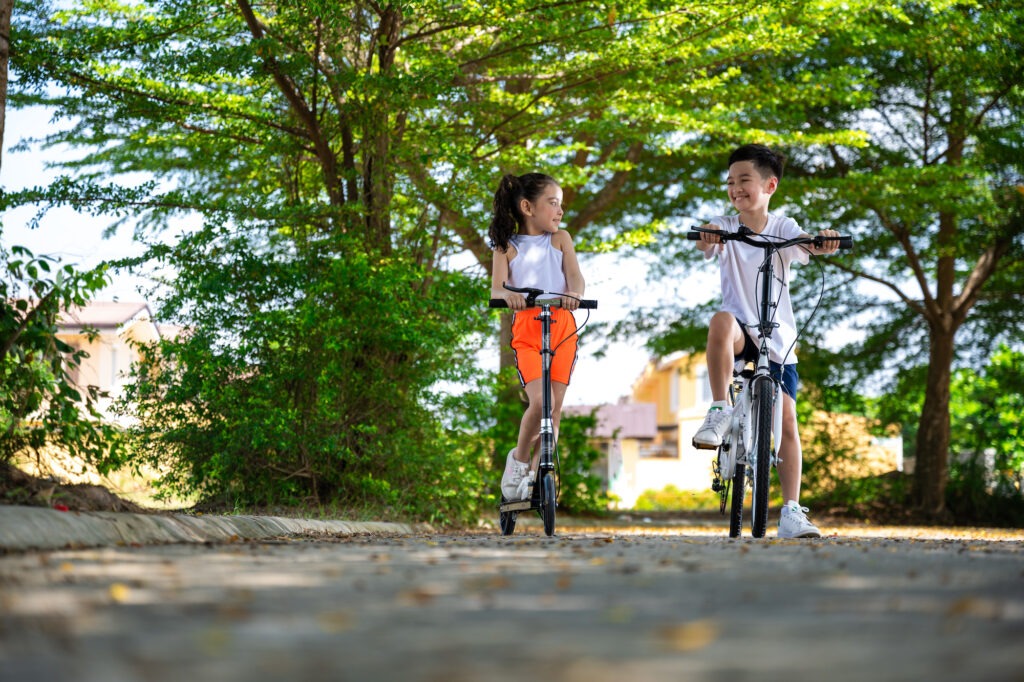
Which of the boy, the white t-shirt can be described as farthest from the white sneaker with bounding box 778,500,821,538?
the white t-shirt

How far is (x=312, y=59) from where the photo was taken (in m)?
9.50

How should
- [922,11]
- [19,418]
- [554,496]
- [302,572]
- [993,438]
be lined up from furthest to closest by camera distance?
[993,438]
[922,11]
[554,496]
[19,418]
[302,572]

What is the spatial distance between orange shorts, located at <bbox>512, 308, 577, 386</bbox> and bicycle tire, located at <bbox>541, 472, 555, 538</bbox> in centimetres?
53

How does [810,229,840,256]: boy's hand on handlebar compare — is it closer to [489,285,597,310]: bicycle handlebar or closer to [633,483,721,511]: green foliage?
[489,285,597,310]: bicycle handlebar

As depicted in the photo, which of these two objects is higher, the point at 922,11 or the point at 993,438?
the point at 922,11

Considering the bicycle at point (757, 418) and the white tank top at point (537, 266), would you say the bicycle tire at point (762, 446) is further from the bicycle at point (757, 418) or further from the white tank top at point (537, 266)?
the white tank top at point (537, 266)

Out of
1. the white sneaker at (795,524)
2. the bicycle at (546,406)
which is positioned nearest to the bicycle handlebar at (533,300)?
the bicycle at (546,406)

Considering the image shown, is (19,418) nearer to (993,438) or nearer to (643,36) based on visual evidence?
(643,36)

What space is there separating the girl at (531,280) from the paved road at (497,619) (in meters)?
2.66

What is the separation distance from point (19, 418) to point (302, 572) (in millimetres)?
3102

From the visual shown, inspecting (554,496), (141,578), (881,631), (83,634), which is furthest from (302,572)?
(554,496)

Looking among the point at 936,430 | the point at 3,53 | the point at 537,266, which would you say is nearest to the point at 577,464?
the point at 936,430

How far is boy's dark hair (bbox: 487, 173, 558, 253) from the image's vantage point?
20.9 ft

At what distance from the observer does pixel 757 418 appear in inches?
230
